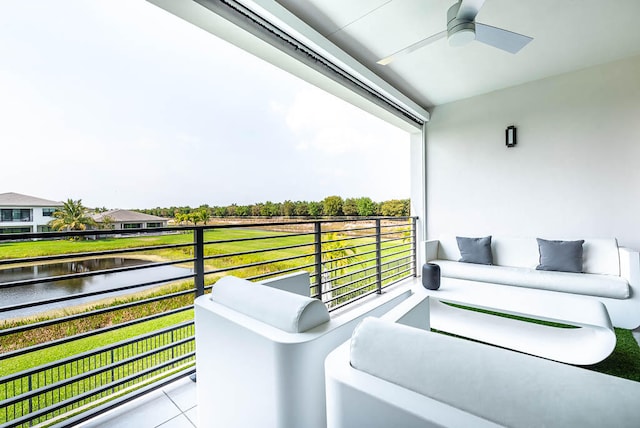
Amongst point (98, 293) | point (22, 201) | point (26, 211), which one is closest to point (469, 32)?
point (98, 293)

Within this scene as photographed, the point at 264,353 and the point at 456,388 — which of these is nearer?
the point at 456,388

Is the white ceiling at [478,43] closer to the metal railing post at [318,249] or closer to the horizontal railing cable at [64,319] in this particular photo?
the metal railing post at [318,249]

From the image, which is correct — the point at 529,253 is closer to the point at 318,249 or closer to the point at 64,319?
the point at 318,249

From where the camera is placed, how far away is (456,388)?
59 cm

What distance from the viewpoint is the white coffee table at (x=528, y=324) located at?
1.80 meters

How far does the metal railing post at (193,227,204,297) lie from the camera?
74.4 inches

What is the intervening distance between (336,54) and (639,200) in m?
3.63

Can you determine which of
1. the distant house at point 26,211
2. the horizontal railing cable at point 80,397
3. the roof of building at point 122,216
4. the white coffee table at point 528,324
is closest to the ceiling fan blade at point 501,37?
the white coffee table at point 528,324

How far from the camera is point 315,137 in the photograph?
7.23 m

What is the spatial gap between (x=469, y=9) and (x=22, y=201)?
3.93 metres

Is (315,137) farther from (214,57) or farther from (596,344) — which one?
(596,344)

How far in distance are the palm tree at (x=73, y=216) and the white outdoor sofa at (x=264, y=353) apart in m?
2.19

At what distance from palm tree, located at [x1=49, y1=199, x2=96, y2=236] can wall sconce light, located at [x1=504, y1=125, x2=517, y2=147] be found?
488 centimetres

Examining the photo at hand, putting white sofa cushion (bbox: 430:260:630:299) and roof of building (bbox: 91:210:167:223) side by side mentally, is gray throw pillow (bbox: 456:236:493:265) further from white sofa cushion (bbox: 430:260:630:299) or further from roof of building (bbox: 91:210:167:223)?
roof of building (bbox: 91:210:167:223)
